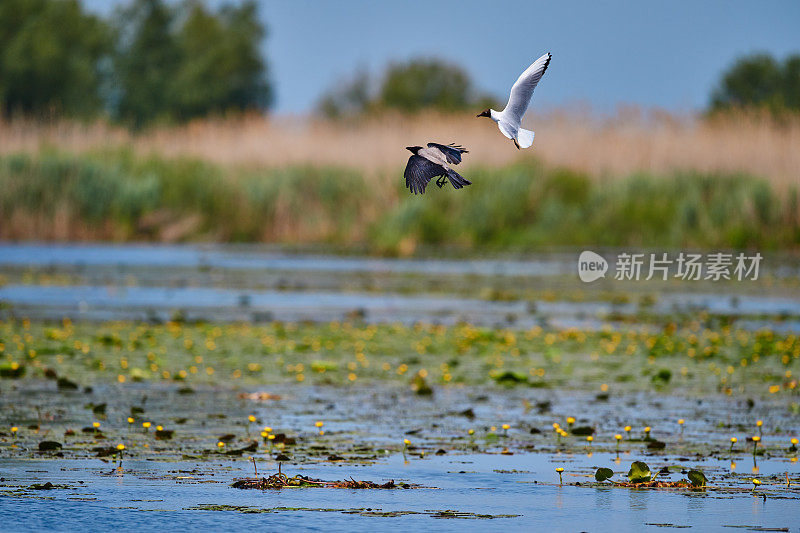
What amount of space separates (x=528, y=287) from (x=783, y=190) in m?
8.77

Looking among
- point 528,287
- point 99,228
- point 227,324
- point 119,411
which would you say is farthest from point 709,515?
point 99,228

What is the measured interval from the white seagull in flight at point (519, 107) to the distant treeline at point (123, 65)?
178 feet

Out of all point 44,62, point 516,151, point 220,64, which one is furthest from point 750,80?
point 516,151

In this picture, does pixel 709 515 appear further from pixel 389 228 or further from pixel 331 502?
pixel 389 228

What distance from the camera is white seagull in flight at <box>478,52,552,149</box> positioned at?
227 inches

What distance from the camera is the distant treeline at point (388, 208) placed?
2842 centimetres

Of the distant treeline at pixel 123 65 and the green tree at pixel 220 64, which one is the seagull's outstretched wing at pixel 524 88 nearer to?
the distant treeline at pixel 123 65

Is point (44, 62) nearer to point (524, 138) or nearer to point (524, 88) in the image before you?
point (524, 88)

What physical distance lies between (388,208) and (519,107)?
23740mm

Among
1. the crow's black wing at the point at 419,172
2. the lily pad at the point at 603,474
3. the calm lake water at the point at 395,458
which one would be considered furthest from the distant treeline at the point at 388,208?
the crow's black wing at the point at 419,172

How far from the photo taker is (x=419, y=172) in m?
6.27

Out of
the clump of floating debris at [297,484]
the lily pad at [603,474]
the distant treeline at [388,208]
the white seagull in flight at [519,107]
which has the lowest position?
the clump of floating debris at [297,484]

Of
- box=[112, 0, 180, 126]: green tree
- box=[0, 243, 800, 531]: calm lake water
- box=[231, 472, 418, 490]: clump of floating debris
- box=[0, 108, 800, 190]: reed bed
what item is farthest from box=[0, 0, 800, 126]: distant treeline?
box=[231, 472, 418, 490]: clump of floating debris

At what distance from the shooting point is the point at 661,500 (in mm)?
6977
